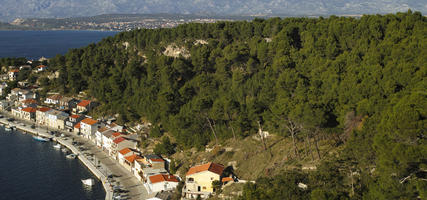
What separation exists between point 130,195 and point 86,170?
287 inches

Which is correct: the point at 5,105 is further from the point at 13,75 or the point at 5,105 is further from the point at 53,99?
the point at 13,75

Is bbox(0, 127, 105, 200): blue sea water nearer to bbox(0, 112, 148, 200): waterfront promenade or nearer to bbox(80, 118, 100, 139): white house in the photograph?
bbox(0, 112, 148, 200): waterfront promenade

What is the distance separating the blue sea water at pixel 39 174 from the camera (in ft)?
95.3

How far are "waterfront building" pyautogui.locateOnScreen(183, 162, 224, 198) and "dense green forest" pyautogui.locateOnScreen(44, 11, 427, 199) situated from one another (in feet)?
17.2

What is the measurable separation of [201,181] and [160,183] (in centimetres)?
346

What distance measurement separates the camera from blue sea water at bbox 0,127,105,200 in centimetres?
2906

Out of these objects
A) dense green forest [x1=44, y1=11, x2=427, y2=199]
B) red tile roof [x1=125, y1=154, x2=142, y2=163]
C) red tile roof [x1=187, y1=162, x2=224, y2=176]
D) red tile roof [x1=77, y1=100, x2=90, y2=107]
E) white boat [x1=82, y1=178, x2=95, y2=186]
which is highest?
dense green forest [x1=44, y1=11, x2=427, y2=199]

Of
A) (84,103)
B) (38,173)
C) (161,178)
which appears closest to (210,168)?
(161,178)

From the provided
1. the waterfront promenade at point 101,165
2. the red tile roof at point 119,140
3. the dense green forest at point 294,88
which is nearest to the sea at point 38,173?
the waterfront promenade at point 101,165

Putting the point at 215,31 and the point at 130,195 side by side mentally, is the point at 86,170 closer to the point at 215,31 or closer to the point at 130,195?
the point at 130,195

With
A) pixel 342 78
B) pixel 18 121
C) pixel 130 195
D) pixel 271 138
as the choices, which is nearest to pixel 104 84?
pixel 18 121

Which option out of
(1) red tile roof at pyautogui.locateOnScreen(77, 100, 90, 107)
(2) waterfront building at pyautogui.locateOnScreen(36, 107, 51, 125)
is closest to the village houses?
(2) waterfront building at pyautogui.locateOnScreen(36, 107, 51, 125)

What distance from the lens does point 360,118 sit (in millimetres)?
22953

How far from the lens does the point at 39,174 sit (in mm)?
32719
